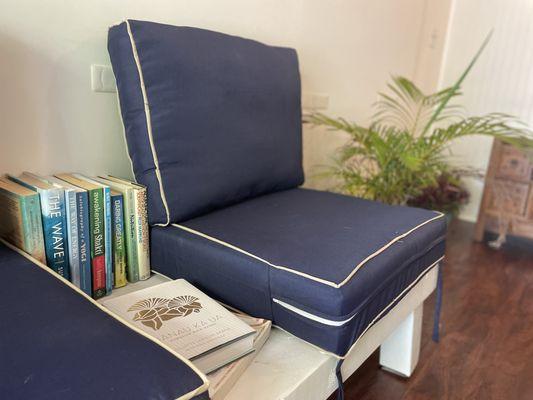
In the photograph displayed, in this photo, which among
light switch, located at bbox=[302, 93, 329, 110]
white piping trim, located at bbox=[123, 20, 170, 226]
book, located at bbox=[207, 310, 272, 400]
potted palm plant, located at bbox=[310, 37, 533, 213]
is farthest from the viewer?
light switch, located at bbox=[302, 93, 329, 110]

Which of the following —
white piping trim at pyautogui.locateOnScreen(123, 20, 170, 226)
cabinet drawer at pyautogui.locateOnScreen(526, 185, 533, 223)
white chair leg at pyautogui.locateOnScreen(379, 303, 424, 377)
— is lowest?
white chair leg at pyautogui.locateOnScreen(379, 303, 424, 377)

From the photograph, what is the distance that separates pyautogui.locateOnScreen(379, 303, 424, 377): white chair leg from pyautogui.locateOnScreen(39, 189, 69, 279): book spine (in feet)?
3.21

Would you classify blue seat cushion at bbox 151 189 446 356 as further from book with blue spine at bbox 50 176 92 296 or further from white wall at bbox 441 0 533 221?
white wall at bbox 441 0 533 221

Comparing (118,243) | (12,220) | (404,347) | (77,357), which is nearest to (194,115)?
(118,243)

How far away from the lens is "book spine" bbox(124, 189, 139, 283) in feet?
3.51

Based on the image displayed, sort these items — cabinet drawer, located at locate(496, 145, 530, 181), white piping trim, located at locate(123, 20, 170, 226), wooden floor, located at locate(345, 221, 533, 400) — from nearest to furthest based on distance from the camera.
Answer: white piping trim, located at locate(123, 20, 170, 226)
wooden floor, located at locate(345, 221, 533, 400)
cabinet drawer, located at locate(496, 145, 530, 181)

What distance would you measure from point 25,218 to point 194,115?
18.3 inches

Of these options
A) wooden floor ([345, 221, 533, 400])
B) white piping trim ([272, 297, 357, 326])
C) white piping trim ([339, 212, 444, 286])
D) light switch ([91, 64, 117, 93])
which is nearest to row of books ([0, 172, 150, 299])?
light switch ([91, 64, 117, 93])

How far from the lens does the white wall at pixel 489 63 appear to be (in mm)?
2875

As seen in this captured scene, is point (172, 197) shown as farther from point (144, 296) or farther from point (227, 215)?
point (144, 296)

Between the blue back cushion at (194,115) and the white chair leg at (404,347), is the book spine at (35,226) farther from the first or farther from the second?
the white chair leg at (404,347)

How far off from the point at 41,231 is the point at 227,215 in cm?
46

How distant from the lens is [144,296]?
94 cm

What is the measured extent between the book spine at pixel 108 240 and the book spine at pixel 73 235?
0.23 ft
